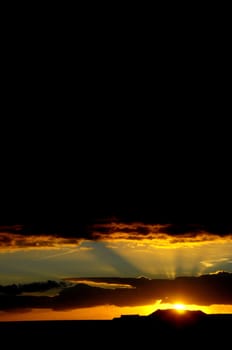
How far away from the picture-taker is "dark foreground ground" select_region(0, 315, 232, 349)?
72.0 meters

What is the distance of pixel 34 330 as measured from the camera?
87875 millimetres

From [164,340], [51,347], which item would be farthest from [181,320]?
[51,347]

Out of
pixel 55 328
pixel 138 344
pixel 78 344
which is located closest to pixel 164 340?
pixel 138 344

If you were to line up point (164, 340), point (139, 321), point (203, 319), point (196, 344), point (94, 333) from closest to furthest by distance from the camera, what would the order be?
point (196, 344)
point (164, 340)
point (94, 333)
point (139, 321)
point (203, 319)

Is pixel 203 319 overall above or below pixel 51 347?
above

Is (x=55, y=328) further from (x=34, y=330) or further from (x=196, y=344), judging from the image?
(x=196, y=344)

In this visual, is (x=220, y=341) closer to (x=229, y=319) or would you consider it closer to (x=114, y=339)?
(x=114, y=339)

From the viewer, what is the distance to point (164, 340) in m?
74.4

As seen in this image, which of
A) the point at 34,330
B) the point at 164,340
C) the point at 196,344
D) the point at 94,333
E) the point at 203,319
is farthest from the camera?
the point at 203,319

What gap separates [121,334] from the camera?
7988 cm

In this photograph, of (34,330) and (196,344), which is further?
(34,330)

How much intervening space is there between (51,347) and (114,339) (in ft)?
→ 27.5

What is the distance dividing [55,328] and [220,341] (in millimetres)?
31729

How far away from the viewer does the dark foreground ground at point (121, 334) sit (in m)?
72.0
